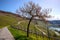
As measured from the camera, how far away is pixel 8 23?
10.0 metres

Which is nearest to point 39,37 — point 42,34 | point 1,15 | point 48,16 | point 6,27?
point 42,34

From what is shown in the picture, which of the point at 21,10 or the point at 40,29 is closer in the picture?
the point at 21,10

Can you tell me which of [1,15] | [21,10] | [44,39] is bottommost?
[44,39]

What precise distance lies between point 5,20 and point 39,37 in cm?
359

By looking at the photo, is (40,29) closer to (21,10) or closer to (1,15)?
(21,10)

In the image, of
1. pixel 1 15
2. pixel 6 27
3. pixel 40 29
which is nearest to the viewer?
pixel 40 29

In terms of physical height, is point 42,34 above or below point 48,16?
below

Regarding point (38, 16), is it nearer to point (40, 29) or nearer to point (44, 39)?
point (44, 39)

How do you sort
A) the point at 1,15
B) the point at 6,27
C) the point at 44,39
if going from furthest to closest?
the point at 1,15, the point at 6,27, the point at 44,39

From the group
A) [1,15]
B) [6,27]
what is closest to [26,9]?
[6,27]

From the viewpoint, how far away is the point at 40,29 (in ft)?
27.6

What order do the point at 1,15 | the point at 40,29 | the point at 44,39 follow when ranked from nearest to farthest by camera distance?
the point at 44,39
the point at 40,29
the point at 1,15

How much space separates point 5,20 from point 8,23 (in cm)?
30

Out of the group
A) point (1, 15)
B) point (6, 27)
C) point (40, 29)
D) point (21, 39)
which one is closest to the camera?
point (21, 39)
